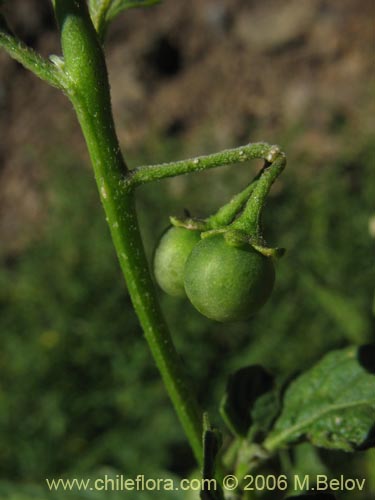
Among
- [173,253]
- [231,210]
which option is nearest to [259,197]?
[231,210]

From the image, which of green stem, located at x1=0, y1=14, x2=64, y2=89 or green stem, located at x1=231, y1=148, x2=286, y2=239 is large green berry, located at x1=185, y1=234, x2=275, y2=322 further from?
green stem, located at x1=0, y1=14, x2=64, y2=89

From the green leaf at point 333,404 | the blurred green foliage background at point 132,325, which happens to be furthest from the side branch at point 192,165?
the blurred green foliage background at point 132,325

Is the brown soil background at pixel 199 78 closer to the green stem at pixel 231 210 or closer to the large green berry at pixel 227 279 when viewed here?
the green stem at pixel 231 210

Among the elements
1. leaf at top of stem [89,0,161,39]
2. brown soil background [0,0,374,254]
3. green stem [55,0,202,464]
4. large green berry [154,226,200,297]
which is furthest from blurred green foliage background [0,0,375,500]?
leaf at top of stem [89,0,161,39]

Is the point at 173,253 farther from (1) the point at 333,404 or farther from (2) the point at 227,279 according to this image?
(1) the point at 333,404

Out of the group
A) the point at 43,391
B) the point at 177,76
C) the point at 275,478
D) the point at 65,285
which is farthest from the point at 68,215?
the point at 275,478

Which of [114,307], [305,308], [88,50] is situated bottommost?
[305,308]

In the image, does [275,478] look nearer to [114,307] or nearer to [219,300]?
[219,300]
